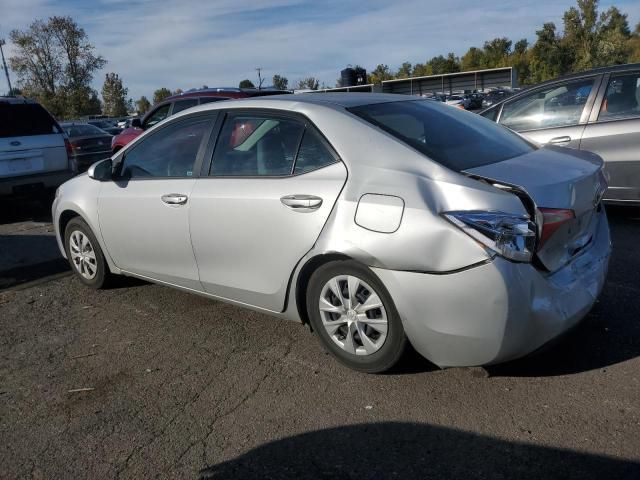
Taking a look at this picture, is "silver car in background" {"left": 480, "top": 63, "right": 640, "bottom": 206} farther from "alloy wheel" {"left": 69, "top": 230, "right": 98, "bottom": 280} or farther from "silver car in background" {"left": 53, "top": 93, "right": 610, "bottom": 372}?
"alloy wheel" {"left": 69, "top": 230, "right": 98, "bottom": 280}

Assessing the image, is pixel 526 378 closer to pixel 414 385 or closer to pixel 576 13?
pixel 414 385

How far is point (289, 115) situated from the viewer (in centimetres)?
386

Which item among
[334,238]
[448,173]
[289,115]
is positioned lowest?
[334,238]

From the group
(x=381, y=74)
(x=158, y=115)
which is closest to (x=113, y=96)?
(x=381, y=74)

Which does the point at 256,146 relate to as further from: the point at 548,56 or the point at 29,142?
the point at 548,56

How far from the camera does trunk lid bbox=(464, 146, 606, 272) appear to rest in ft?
10.1

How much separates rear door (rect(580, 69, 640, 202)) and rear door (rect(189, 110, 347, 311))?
392 cm

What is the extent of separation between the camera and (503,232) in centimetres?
292

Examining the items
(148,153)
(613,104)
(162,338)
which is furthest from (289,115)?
(613,104)

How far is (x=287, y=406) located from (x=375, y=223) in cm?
109

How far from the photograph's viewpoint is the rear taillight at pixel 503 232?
9.55ft

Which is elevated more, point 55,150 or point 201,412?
point 55,150

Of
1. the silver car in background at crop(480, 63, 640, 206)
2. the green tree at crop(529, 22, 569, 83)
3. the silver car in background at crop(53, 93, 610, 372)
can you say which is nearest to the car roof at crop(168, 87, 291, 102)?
the silver car in background at crop(480, 63, 640, 206)

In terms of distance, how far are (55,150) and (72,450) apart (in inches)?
276
